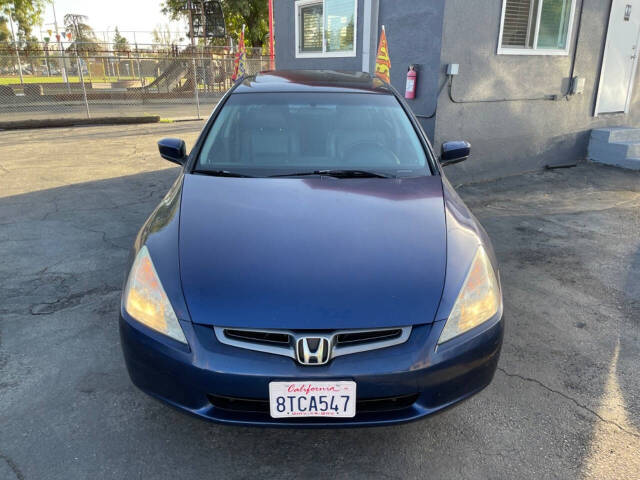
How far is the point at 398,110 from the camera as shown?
3365 mm

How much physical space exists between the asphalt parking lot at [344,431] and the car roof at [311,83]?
180 cm

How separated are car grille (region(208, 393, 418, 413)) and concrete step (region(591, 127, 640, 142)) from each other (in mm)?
7951

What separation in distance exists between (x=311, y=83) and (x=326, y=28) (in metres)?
5.70

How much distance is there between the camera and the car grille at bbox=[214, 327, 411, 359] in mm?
1845

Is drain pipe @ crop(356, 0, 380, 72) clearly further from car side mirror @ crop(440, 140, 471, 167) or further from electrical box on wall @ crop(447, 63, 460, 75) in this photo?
car side mirror @ crop(440, 140, 471, 167)

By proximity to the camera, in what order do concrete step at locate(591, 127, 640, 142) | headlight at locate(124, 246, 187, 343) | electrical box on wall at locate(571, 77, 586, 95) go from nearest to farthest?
headlight at locate(124, 246, 187, 343) → electrical box on wall at locate(571, 77, 586, 95) → concrete step at locate(591, 127, 640, 142)

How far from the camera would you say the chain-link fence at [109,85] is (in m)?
15.2

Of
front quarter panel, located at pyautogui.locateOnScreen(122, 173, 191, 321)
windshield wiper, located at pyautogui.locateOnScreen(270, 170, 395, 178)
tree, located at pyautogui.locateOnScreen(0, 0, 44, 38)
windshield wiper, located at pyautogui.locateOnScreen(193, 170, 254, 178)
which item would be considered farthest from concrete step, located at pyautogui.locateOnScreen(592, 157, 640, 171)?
tree, located at pyautogui.locateOnScreen(0, 0, 44, 38)

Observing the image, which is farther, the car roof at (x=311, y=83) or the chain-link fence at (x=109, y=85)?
the chain-link fence at (x=109, y=85)

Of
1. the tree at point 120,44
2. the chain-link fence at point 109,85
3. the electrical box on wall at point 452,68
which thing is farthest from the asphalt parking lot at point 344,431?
the tree at point 120,44

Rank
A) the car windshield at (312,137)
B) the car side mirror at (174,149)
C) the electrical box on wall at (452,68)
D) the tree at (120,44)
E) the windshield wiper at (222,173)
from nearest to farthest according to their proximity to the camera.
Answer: the windshield wiper at (222,173) < the car windshield at (312,137) < the car side mirror at (174,149) < the electrical box on wall at (452,68) < the tree at (120,44)

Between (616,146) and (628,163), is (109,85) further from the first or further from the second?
(628,163)

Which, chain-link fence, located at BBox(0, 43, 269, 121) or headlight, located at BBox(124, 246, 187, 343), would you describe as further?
chain-link fence, located at BBox(0, 43, 269, 121)

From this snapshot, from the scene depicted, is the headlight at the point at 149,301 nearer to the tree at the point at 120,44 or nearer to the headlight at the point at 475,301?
the headlight at the point at 475,301
